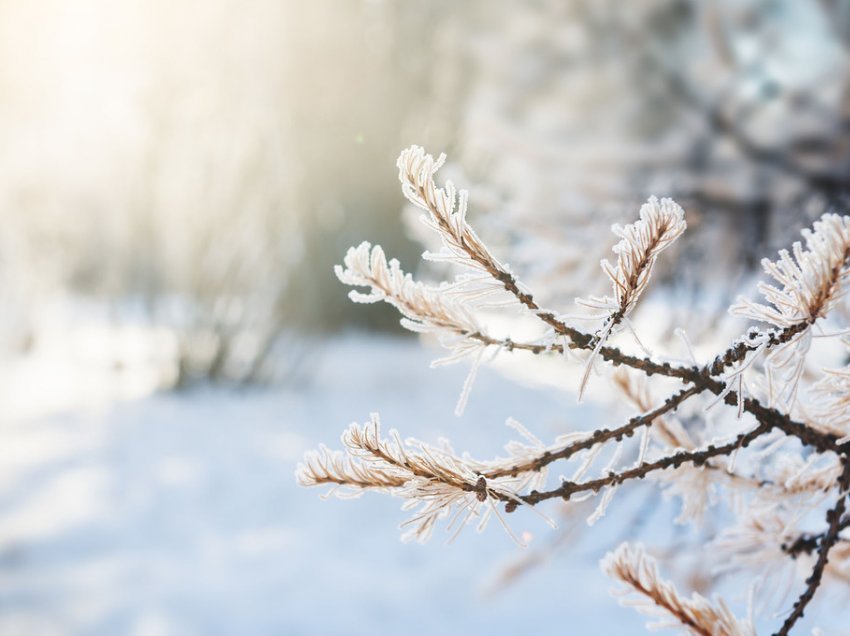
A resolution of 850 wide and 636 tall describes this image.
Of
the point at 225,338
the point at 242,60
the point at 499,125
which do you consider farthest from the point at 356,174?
the point at 499,125

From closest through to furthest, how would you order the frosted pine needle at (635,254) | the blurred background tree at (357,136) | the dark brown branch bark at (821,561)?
1. the frosted pine needle at (635,254)
2. the dark brown branch bark at (821,561)
3. the blurred background tree at (357,136)

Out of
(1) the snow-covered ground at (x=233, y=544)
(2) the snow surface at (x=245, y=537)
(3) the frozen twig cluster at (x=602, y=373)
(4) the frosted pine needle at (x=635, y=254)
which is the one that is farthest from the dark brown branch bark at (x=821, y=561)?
(1) the snow-covered ground at (x=233, y=544)

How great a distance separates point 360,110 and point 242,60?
5.13 ft

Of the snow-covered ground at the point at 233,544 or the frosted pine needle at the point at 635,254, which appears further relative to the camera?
the snow-covered ground at the point at 233,544

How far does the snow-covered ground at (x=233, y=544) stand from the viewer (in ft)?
9.28

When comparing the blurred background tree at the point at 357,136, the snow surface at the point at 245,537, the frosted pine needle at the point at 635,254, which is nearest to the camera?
the frosted pine needle at the point at 635,254

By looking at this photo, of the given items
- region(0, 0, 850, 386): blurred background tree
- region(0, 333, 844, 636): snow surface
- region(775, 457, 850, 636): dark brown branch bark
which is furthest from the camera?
region(0, 333, 844, 636): snow surface

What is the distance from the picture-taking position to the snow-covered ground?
283 cm

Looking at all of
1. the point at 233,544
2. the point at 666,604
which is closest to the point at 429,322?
the point at 666,604

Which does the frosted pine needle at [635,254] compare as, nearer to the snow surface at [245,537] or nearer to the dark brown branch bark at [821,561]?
the dark brown branch bark at [821,561]

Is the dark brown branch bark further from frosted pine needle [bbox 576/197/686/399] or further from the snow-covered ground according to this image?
the snow-covered ground

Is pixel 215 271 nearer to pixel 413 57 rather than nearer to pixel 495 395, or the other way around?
pixel 495 395

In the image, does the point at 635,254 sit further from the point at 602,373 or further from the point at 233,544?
the point at 233,544

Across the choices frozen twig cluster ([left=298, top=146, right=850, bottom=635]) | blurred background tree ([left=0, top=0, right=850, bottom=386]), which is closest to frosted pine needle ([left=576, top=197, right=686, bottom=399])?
frozen twig cluster ([left=298, top=146, right=850, bottom=635])
